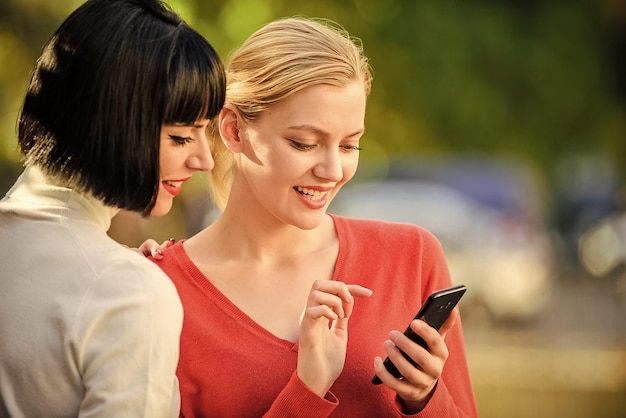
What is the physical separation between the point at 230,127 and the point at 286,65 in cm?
31

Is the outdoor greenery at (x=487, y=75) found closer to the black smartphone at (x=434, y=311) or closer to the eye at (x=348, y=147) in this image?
the eye at (x=348, y=147)

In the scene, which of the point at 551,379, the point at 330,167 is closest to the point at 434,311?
the point at 330,167

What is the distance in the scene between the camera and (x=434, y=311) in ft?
9.77

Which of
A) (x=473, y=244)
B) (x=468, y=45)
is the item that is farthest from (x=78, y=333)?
(x=473, y=244)

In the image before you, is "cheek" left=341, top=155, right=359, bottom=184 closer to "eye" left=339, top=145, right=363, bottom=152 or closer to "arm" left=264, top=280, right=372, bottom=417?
"eye" left=339, top=145, right=363, bottom=152

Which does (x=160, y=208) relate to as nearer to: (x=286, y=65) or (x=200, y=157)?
(x=200, y=157)

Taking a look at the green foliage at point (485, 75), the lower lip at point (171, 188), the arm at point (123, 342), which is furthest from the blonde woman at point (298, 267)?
the green foliage at point (485, 75)

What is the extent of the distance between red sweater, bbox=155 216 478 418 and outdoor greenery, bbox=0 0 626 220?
7.20m

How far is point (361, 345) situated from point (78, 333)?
118cm

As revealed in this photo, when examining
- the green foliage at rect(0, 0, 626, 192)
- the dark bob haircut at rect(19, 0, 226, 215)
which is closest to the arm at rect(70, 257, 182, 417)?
the dark bob haircut at rect(19, 0, 226, 215)

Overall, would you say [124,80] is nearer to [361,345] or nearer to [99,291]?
[99,291]

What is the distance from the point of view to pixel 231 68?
3586mm

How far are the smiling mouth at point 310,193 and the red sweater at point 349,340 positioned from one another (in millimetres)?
264

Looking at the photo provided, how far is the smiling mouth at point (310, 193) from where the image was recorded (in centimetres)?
330
